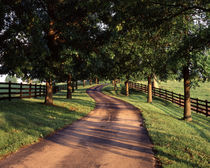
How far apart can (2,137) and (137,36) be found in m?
8.38

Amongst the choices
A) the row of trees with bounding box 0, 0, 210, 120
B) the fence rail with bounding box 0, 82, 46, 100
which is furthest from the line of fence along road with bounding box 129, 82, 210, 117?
the fence rail with bounding box 0, 82, 46, 100

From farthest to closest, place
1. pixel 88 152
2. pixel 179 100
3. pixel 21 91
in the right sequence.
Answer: pixel 179 100
pixel 21 91
pixel 88 152

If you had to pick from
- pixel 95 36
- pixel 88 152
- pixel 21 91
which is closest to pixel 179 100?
pixel 95 36

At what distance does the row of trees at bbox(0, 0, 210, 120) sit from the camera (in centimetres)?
802

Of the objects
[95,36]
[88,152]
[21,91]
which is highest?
[95,36]

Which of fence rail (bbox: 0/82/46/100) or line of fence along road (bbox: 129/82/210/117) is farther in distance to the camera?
line of fence along road (bbox: 129/82/210/117)

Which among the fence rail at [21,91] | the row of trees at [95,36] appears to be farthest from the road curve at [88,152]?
the fence rail at [21,91]

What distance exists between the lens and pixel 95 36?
13.1 metres

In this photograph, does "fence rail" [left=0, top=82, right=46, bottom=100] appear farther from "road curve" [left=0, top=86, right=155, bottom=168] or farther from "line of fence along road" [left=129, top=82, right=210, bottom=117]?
"line of fence along road" [left=129, top=82, right=210, bottom=117]

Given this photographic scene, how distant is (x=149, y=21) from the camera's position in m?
7.93

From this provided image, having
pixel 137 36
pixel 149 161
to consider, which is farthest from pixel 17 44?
pixel 149 161

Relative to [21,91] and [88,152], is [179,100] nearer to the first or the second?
[21,91]

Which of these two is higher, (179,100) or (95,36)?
(95,36)

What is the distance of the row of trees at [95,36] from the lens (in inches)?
316
